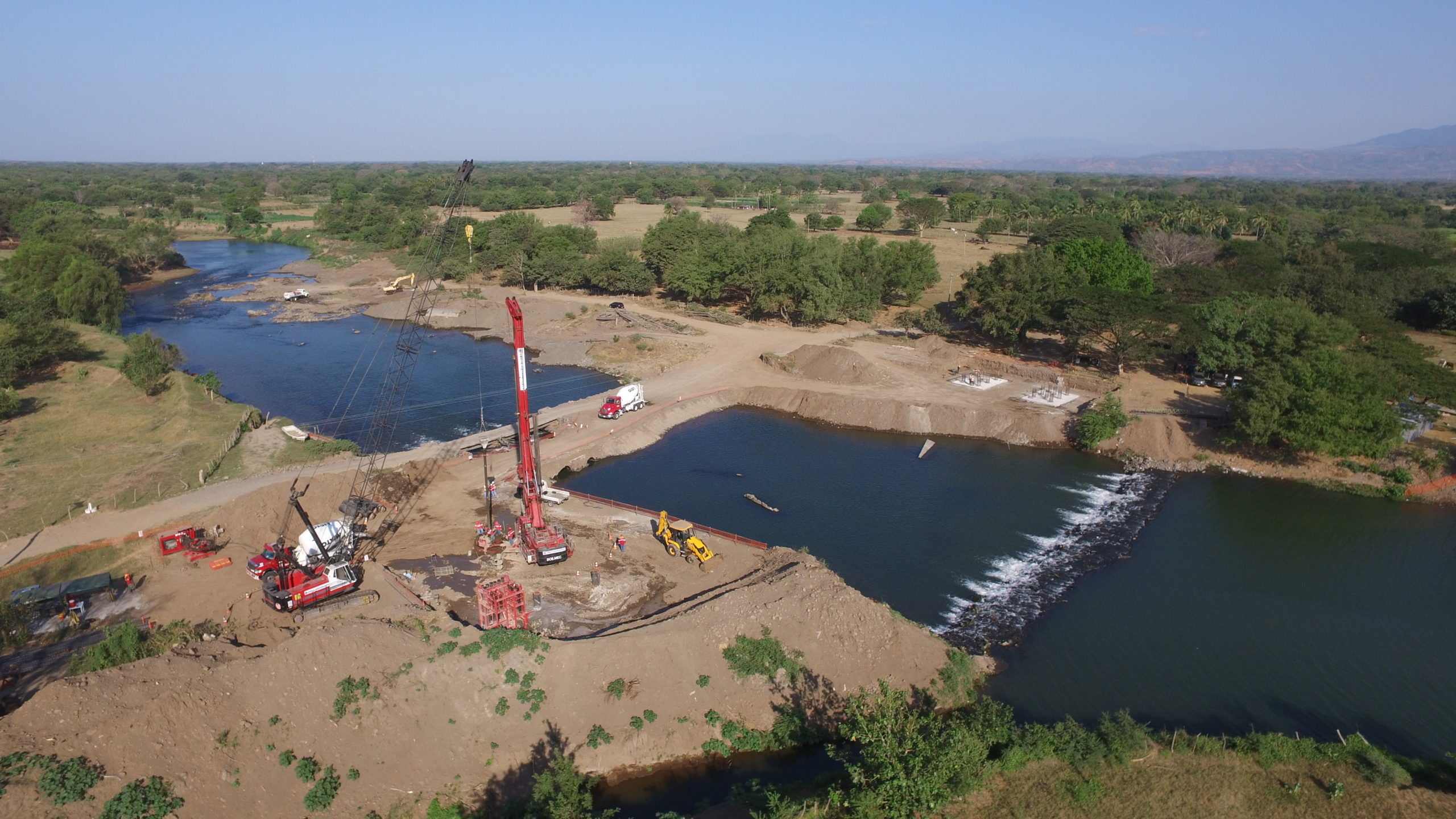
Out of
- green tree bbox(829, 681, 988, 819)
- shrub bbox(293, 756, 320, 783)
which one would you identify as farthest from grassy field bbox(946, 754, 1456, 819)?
shrub bbox(293, 756, 320, 783)

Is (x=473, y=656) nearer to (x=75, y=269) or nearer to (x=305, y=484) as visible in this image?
(x=305, y=484)

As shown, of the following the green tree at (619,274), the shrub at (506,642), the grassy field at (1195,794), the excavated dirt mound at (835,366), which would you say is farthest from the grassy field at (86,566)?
the green tree at (619,274)

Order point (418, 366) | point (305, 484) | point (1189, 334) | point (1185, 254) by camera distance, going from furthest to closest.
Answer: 1. point (1185, 254)
2. point (418, 366)
3. point (1189, 334)
4. point (305, 484)

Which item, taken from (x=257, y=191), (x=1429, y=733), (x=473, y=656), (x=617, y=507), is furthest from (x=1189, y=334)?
(x=257, y=191)

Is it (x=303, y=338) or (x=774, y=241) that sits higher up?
(x=774, y=241)

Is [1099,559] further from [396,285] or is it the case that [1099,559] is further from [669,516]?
[396,285]

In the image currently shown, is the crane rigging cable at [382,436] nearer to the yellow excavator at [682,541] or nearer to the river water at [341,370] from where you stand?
the river water at [341,370]

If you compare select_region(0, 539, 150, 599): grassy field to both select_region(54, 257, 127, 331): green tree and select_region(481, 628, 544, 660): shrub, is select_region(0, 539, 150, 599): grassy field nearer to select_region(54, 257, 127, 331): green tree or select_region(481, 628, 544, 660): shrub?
select_region(481, 628, 544, 660): shrub

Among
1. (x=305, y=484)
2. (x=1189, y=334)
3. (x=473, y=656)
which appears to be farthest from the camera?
(x=1189, y=334)
